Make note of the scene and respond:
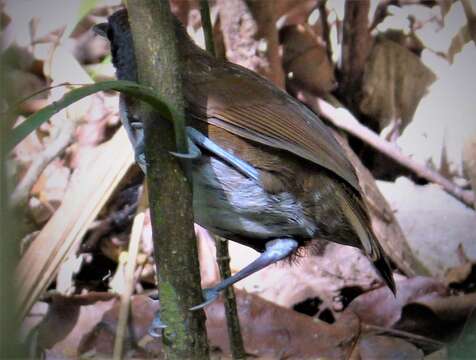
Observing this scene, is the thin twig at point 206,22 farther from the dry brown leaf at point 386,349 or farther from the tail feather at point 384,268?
the dry brown leaf at point 386,349

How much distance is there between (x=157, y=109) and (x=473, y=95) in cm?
275

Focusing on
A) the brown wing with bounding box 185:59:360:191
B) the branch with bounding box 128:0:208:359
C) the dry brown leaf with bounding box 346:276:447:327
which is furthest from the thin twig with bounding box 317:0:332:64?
the branch with bounding box 128:0:208:359

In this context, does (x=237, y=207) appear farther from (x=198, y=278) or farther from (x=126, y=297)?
(x=126, y=297)

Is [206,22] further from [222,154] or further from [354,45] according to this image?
[354,45]

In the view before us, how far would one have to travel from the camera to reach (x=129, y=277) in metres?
3.40

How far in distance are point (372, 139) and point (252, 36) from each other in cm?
76

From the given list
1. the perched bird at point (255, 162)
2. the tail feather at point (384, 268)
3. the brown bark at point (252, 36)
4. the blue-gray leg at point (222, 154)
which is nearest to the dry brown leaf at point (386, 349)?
the tail feather at point (384, 268)

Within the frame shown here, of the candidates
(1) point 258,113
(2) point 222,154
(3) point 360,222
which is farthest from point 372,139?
(2) point 222,154

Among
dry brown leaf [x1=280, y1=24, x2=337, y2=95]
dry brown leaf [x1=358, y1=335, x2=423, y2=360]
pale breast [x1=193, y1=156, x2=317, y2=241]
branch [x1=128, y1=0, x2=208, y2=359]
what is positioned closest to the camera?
branch [x1=128, y1=0, x2=208, y2=359]

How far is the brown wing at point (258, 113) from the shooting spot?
1.95 metres

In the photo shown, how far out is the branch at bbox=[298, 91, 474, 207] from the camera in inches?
151

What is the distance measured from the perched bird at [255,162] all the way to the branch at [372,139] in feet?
5.23

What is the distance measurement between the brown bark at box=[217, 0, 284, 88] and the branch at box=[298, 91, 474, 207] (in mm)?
245

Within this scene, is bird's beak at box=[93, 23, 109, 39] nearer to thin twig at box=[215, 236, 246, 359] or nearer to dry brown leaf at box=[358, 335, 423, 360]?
thin twig at box=[215, 236, 246, 359]
